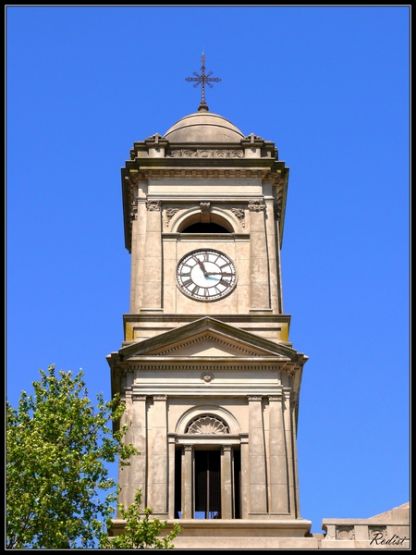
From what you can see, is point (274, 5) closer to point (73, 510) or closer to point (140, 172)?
point (73, 510)

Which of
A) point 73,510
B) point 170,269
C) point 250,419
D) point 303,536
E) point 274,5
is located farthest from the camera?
point 170,269

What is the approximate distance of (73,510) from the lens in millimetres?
34500

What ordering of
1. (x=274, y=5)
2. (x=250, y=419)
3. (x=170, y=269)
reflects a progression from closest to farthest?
(x=274, y=5), (x=250, y=419), (x=170, y=269)

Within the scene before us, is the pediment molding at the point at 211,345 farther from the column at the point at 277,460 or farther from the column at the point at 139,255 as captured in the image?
the column at the point at 139,255

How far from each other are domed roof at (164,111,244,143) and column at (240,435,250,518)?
13398 millimetres

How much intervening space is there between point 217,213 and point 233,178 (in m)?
1.63

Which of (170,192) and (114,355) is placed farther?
(170,192)

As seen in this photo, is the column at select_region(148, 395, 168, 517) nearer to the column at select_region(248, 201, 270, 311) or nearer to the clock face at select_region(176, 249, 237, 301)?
the clock face at select_region(176, 249, 237, 301)

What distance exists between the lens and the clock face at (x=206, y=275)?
4662 cm

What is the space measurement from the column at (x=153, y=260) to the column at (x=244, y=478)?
6234 millimetres

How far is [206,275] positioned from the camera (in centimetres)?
4706

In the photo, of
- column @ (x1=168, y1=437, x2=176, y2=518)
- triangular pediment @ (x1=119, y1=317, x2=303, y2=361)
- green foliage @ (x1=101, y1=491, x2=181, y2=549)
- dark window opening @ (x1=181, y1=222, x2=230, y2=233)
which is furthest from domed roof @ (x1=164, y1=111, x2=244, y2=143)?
green foliage @ (x1=101, y1=491, x2=181, y2=549)

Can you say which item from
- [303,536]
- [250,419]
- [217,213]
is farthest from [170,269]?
[303,536]

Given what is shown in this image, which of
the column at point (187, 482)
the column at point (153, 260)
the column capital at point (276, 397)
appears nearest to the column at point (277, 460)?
the column capital at point (276, 397)
